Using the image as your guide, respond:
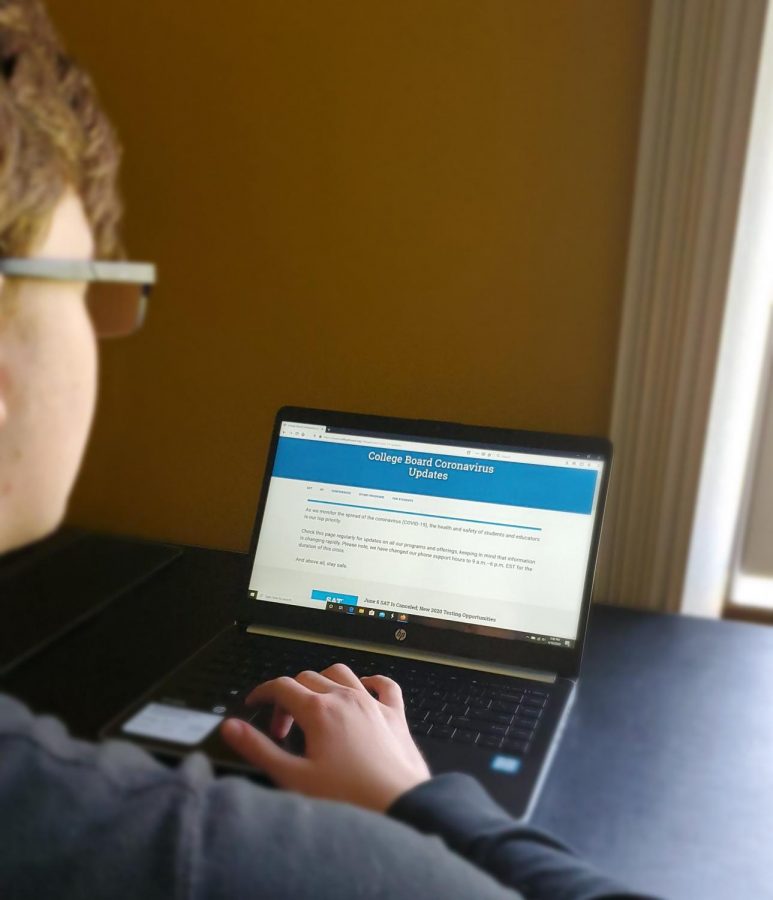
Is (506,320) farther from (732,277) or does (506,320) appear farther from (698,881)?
(698,881)

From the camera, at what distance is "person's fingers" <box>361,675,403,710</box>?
17.9 inches

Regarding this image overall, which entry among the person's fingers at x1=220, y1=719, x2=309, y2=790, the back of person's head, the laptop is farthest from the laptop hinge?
the back of person's head

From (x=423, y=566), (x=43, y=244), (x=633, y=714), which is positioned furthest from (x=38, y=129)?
(x=633, y=714)

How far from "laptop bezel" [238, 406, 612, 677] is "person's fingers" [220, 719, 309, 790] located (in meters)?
0.11

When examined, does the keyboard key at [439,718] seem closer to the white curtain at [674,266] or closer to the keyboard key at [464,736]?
the keyboard key at [464,736]

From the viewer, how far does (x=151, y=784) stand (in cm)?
27

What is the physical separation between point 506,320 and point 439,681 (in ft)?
0.89

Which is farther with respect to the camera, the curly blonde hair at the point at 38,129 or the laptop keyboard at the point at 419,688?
the laptop keyboard at the point at 419,688

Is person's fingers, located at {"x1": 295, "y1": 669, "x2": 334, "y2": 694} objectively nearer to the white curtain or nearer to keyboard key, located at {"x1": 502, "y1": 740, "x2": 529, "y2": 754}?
keyboard key, located at {"x1": 502, "y1": 740, "x2": 529, "y2": 754}

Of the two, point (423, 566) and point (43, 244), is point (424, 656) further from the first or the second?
point (43, 244)

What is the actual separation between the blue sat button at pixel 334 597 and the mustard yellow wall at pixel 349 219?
6 cm

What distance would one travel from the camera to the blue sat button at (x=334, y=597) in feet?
1.70

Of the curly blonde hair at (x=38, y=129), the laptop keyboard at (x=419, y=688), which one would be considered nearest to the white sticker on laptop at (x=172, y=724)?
the laptop keyboard at (x=419, y=688)

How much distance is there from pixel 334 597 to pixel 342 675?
64 millimetres
